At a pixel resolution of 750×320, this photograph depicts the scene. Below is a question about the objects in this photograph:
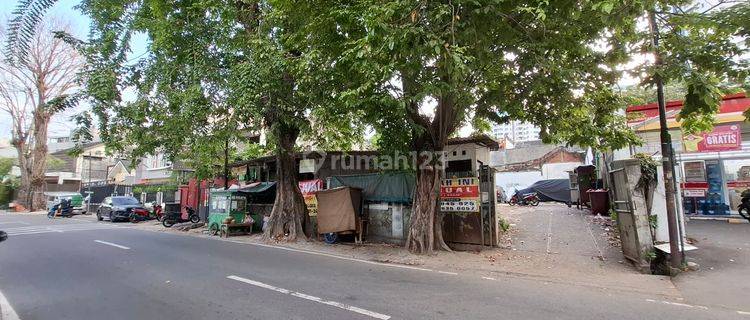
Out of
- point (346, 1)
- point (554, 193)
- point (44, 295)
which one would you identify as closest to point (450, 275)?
point (346, 1)

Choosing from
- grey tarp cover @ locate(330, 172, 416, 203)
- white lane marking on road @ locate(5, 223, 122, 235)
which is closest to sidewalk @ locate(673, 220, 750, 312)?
grey tarp cover @ locate(330, 172, 416, 203)

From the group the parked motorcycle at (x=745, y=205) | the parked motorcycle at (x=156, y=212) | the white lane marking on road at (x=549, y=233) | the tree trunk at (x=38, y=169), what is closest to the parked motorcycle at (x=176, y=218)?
the parked motorcycle at (x=156, y=212)

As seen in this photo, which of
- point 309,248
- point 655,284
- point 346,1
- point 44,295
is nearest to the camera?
point 44,295

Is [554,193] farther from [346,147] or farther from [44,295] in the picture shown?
[44,295]

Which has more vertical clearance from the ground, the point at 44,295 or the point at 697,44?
the point at 697,44

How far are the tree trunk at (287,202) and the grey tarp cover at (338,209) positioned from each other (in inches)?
68.7

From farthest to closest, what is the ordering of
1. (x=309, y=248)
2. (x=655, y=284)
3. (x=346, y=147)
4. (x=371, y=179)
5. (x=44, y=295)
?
(x=346, y=147), (x=371, y=179), (x=309, y=248), (x=655, y=284), (x=44, y=295)

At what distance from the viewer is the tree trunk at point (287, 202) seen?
615 inches

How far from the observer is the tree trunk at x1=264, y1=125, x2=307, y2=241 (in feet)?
51.3

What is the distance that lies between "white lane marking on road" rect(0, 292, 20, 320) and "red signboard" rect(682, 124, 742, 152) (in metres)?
17.6

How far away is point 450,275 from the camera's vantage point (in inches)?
347

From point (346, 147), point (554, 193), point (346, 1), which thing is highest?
point (346, 1)

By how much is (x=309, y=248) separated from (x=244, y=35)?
7.01m

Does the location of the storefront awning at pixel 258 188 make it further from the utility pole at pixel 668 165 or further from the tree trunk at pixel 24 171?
the tree trunk at pixel 24 171
